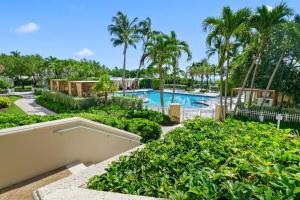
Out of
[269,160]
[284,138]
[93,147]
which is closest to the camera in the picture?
[269,160]

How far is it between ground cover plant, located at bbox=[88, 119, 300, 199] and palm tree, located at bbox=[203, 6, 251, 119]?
10782 mm

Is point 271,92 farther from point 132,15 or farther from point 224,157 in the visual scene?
point 224,157

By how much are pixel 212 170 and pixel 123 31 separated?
1071 inches

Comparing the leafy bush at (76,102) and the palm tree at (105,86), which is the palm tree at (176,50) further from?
the leafy bush at (76,102)

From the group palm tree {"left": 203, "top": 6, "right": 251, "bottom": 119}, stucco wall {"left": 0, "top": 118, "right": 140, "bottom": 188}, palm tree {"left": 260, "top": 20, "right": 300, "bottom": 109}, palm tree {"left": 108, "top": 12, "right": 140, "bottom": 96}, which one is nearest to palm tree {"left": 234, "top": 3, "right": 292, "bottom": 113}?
palm tree {"left": 203, "top": 6, "right": 251, "bottom": 119}

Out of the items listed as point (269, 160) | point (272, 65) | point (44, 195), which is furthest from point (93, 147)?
point (272, 65)

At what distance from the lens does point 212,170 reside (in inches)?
105

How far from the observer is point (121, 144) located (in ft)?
28.9

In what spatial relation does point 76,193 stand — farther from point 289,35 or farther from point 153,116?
point 289,35

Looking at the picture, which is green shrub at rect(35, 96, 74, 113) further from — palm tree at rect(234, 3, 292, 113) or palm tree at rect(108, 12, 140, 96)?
palm tree at rect(234, 3, 292, 113)

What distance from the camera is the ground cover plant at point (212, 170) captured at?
211cm

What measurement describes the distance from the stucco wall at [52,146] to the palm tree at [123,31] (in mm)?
21492

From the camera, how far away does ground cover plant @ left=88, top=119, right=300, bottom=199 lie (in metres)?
2.11

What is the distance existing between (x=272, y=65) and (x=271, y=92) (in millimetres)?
2420
